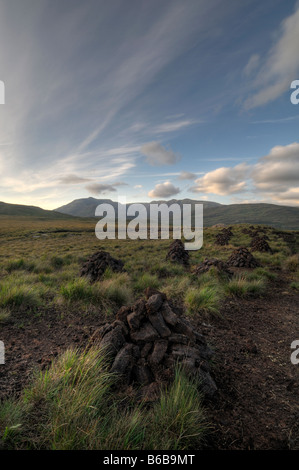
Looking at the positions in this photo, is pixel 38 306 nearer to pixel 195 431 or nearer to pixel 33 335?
pixel 33 335

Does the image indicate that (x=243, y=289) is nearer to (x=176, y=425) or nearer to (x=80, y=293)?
(x=80, y=293)

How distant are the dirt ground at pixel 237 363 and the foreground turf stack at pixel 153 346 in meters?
0.46

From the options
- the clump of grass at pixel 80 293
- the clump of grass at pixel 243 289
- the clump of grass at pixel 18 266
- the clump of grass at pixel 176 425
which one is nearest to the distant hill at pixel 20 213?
the clump of grass at pixel 18 266

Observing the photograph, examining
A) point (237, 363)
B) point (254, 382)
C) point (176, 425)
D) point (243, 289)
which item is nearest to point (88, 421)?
point (176, 425)

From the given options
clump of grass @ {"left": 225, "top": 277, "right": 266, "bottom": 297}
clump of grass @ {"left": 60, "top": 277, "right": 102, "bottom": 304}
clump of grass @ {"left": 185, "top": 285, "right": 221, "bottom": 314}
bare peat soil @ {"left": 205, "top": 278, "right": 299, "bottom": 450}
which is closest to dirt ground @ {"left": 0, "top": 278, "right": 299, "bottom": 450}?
bare peat soil @ {"left": 205, "top": 278, "right": 299, "bottom": 450}

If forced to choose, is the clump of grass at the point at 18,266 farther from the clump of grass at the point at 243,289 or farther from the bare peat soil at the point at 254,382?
the bare peat soil at the point at 254,382

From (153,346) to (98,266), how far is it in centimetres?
747

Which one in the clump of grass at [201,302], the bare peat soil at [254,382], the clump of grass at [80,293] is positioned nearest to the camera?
the bare peat soil at [254,382]

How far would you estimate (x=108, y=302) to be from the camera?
6551mm

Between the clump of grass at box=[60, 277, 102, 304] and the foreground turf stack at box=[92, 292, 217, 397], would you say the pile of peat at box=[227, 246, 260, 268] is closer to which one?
the clump of grass at box=[60, 277, 102, 304]

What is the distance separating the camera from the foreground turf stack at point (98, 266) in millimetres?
10234

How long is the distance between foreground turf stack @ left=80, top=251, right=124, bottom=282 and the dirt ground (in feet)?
14.2
